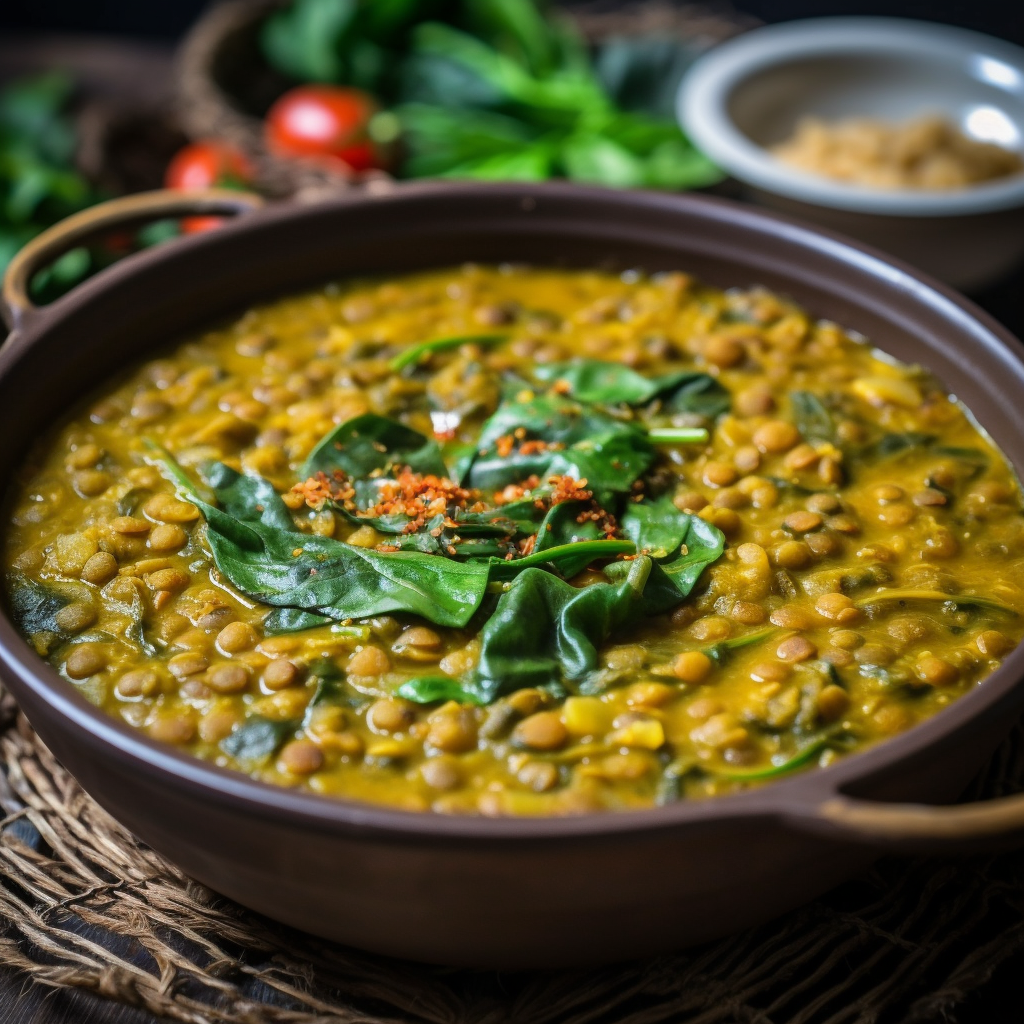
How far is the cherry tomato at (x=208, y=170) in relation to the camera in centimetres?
507

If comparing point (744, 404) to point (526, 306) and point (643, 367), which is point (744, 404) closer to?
point (643, 367)

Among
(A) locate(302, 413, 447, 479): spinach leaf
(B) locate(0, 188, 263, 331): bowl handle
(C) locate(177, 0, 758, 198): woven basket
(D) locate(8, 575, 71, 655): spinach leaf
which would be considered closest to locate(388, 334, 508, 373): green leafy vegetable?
(A) locate(302, 413, 447, 479): spinach leaf

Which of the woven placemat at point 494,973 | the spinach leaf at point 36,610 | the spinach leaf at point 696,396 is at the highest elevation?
the spinach leaf at point 696,396

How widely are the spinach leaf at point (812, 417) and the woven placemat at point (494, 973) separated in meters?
1.25

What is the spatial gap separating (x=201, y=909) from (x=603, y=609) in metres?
1.18

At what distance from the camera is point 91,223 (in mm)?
3701

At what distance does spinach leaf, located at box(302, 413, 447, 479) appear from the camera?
11.0 ft

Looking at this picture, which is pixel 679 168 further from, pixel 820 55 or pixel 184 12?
pixel 184 12

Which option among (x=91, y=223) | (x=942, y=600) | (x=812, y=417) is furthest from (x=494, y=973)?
(x=91, y=223)

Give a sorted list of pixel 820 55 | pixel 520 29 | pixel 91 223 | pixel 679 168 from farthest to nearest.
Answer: pixel 520 29 < pixel 820 55 < pixel 679 168 < pixel 91 223

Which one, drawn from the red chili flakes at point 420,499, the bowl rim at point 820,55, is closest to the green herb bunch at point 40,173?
the red chili flakes at point 420,499

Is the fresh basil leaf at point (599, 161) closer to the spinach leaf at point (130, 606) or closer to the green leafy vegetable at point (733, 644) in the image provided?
the green leafy vegetable at point (733, 644)

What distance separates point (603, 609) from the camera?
2.83 metres

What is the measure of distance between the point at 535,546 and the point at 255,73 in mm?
4293
